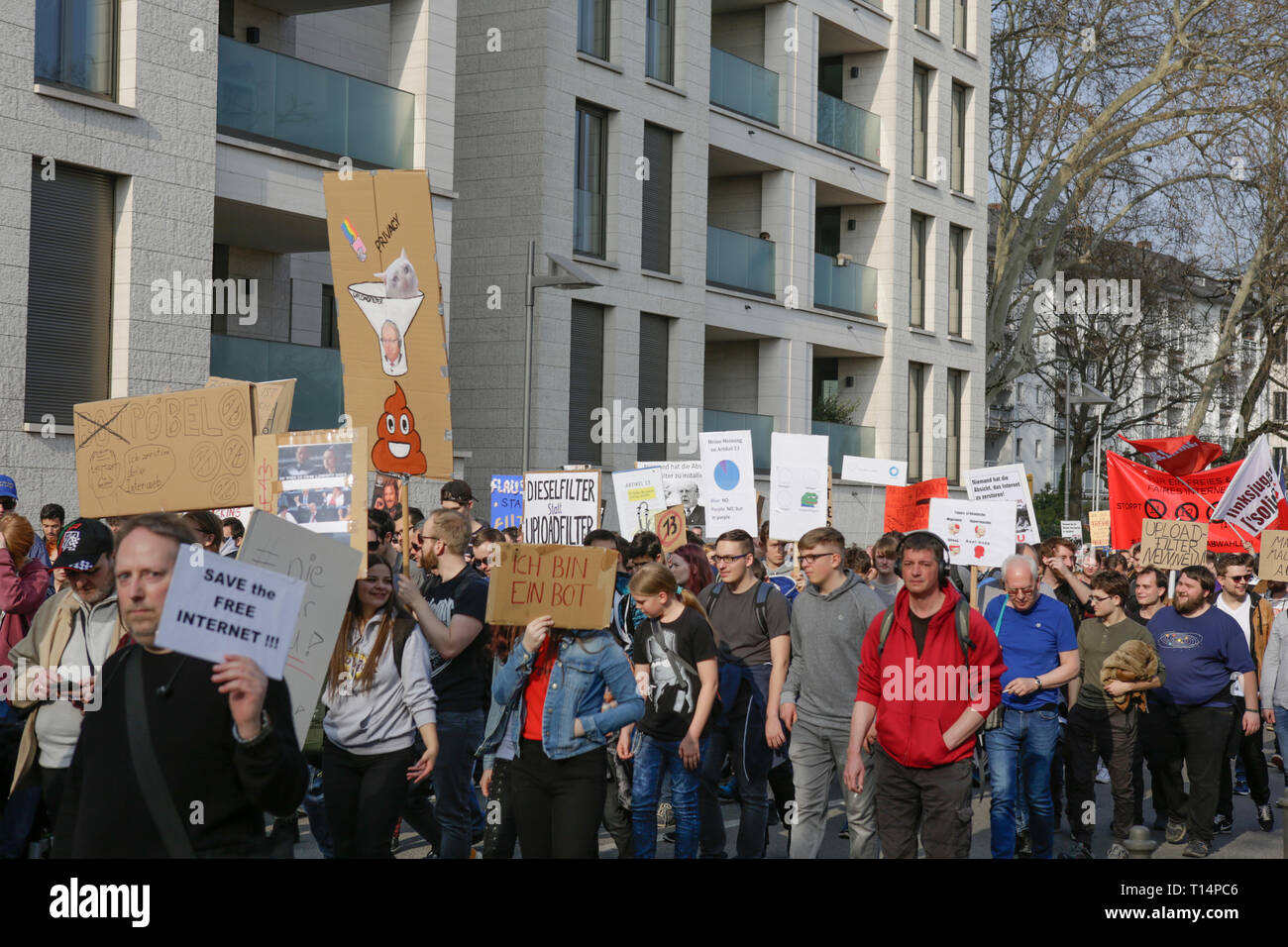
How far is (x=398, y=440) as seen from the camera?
9203 millimetres

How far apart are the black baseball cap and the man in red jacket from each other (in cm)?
348

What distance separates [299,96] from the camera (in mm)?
18969

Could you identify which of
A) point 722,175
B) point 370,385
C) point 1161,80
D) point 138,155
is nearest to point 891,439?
point 722,175

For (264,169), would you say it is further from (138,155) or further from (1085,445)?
(1085,445)

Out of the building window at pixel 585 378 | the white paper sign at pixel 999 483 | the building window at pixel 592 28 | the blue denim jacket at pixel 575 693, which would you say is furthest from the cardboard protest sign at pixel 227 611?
the building window at pixel 592 28

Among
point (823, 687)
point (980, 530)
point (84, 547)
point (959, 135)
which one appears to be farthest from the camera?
point (959, 135)

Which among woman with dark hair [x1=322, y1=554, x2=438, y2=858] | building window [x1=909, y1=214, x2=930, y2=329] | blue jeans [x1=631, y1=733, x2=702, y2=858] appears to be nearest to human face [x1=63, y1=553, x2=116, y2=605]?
woman with dark hair [x1=322, y1=554, x2=438, y2=858]

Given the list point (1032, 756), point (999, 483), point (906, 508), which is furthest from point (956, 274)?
point (1032, 756)

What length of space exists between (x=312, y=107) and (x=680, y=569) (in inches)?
412

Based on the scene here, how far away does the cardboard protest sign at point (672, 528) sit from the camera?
1496 centimetres

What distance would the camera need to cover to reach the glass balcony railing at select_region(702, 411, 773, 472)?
93.4 feet

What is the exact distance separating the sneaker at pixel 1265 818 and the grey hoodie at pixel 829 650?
16.4ft

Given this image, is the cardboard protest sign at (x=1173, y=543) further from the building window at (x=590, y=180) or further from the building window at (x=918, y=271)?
the building window at (x=918, y=271)

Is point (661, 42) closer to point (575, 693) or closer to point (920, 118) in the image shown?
point (920, 118)
